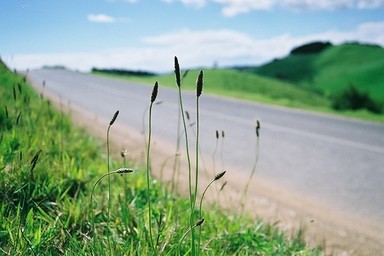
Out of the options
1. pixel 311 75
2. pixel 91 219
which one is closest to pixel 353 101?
pixel 91 219

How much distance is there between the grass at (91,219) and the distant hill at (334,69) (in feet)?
196

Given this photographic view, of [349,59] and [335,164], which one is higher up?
[349,59]

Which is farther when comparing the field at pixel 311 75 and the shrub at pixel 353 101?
the field at pixel 311 75

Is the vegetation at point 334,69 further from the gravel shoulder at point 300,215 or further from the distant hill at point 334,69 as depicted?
the gravel shoulder at point 300,215

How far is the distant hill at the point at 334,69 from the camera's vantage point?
7009cm

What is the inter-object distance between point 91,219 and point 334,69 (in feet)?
309

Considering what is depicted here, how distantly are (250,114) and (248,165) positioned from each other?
763 centimetres

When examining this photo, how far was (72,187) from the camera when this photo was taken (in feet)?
12.2

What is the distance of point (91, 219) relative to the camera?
9.46 feet

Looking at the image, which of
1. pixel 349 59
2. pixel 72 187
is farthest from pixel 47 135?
pixel 349 59

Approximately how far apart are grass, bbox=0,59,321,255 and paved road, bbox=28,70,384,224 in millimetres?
2605

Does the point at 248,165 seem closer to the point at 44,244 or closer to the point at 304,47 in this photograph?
the point at 44,244

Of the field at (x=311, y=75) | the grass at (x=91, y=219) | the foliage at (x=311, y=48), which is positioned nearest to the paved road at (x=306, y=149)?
the grass at (x=91, y=219)

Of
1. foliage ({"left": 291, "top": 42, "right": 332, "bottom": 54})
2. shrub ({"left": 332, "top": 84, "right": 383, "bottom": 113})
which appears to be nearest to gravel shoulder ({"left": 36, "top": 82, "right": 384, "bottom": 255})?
shrub ({"left": 332, "top": 84, "right": 383, "bottom": 113})
